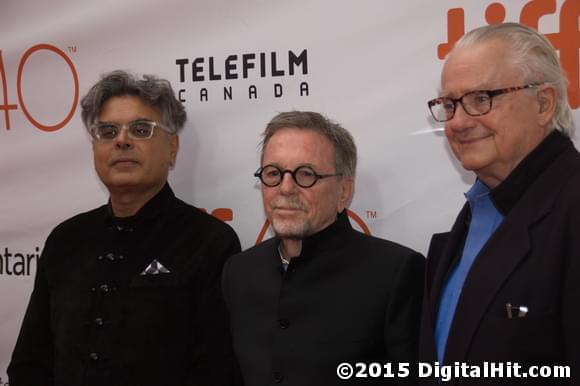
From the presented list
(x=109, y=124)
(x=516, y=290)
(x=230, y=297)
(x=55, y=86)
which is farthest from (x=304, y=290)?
(x=55, y=86)

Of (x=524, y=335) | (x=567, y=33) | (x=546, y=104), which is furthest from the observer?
(x=567, y=33)

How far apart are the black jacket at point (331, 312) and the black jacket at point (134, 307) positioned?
198mm

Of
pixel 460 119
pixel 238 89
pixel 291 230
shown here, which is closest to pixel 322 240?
pixel 291 230

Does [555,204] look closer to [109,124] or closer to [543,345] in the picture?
[543,345]

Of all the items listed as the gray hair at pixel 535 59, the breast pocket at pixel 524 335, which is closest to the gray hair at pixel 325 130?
the gray hair at pixel 535 59

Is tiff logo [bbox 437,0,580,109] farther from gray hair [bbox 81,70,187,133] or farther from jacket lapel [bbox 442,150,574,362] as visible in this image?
gray hair [bbox 81,70,187,133]

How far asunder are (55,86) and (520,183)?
1.73 meters

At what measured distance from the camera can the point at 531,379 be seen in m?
1.19

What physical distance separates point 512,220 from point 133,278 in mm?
1058

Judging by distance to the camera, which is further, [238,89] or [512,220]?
[238,89]

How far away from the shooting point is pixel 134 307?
1835mm

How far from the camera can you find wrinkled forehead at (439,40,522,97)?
49.5 inches

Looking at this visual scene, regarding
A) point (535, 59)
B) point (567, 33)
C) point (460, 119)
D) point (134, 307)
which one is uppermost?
point (567, 33)

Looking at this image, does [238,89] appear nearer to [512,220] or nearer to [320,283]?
[320,283]
